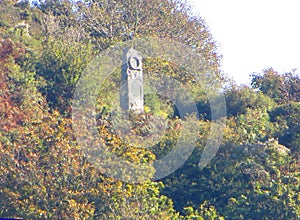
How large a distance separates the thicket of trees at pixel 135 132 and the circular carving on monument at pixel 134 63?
90 cm

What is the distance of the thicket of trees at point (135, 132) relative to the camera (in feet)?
55.6

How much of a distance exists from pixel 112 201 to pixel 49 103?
31.2ft

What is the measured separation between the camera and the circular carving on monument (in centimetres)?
2642

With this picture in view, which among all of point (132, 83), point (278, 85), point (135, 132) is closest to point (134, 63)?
point (132, 83)

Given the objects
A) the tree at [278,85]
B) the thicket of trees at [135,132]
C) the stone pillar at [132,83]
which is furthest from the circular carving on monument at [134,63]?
the tree at [278,85]

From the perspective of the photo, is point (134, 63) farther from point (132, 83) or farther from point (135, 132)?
point (135, 132)

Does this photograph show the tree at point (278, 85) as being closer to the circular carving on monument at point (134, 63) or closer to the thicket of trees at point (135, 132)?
the thicket of trees at point (135, 132)

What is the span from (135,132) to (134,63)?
5.48 meters

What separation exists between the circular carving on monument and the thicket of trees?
90 centimetres

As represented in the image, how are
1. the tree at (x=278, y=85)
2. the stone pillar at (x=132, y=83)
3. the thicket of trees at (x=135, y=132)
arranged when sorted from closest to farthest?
the thicket of trees at (x=135, y=132) → the stone pillar at (x=132, y=83) → the tree at (x=278, y=85)

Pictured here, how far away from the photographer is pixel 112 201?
16.8 metres

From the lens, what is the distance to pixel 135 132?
2150cm

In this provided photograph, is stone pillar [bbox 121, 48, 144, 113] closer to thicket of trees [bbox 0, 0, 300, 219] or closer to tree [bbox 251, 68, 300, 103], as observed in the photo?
thicket of trees [bbox 0, 0, 300, 219]

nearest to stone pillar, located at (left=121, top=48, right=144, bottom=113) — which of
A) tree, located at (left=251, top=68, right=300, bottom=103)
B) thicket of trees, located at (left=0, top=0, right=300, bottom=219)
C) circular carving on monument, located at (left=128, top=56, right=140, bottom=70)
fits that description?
circular carving on monument, located at (left=128, top=56, right=140, bottom=70)
